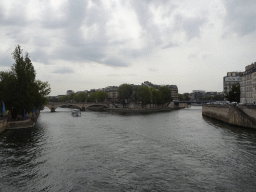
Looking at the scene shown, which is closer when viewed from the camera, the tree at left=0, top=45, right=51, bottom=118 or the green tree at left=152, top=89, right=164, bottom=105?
the tree at left=0, top=45, right=51, bottom=118

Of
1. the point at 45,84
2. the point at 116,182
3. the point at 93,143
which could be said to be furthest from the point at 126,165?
the point at 45,84

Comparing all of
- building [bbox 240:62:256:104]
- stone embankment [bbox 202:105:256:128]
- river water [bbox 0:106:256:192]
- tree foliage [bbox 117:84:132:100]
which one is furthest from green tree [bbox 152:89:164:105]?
river water [bbox 0:106:256:192]

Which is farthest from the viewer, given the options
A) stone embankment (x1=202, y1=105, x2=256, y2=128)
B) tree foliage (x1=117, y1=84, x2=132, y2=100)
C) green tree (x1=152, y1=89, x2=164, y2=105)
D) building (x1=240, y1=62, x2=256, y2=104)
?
tree foliage (x1=117, y1=84, x2=132, y2=100)

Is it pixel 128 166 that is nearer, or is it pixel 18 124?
pixel 128 166

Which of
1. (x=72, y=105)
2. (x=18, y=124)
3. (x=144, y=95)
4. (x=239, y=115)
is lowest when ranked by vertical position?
(x=18, y=124)

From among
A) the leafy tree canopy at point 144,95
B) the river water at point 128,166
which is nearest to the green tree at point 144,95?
the leafy tree canopy at point 144,95

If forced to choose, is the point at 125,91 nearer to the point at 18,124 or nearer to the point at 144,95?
the point at 144,95

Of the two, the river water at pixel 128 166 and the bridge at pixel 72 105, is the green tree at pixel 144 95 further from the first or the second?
the river water at pixel 128 166

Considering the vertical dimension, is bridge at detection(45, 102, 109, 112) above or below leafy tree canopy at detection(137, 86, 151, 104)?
below

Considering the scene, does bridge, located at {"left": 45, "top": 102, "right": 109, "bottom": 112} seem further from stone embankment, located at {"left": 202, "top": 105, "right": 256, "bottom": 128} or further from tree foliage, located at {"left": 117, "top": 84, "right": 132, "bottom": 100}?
stone embankment, located at {"left": 202, "top": 105, "right": 256, "bottom": 128}

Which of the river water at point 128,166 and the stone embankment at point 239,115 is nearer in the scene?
the river water at point 128,166

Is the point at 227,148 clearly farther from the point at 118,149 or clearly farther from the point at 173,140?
the point at 118,149

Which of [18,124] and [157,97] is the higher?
[157,97]

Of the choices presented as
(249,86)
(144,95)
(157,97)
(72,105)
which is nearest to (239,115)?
(249,86)
